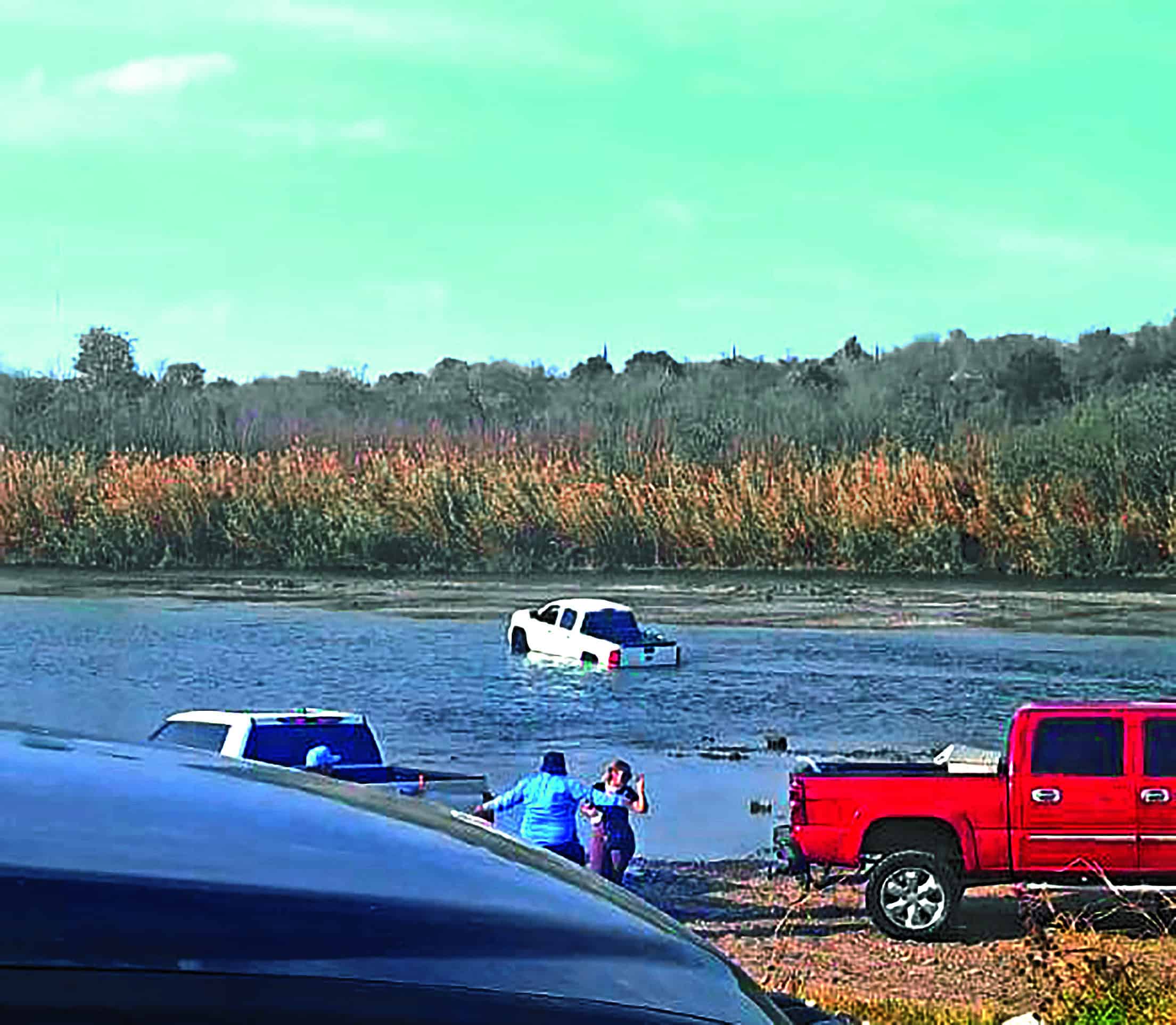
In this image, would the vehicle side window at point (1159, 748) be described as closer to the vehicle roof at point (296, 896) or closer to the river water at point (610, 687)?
the river water at point (610, 687)

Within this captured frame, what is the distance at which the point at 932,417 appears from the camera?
8088 cm

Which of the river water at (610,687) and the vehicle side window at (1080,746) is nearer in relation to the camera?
the vehicle side window at (1080,746)

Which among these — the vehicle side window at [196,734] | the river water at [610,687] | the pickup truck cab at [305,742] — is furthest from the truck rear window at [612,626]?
the pickup truck cab at [305,742]

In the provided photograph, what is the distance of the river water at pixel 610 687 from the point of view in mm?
28297

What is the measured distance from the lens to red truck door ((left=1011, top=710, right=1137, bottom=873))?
14.7m

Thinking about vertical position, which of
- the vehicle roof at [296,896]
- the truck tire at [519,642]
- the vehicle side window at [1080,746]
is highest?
the vehicle roof at [296,896]

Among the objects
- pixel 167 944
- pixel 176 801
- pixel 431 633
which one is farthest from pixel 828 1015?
pixel 431 633

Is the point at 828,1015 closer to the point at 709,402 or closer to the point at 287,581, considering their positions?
the point at 287,581

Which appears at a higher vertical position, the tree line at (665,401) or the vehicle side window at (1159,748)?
the tree line at (665,401)

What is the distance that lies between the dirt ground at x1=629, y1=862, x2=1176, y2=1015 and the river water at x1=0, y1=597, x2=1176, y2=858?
9.51 feet

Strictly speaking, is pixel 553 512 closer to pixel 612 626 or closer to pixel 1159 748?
pixel 612 626

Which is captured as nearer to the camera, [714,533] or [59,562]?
[714,533]

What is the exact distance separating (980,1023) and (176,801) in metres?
7.29

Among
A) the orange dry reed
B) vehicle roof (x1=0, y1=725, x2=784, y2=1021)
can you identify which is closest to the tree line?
the orange dry reed
